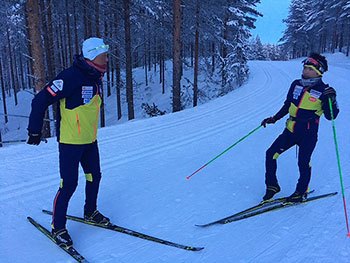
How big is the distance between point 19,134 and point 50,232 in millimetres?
24700

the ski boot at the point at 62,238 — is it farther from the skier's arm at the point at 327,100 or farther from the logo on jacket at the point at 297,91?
the skier's arm at the point at 327,100

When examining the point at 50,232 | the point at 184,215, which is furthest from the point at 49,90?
the point at 184,215

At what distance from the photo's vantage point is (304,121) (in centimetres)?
354

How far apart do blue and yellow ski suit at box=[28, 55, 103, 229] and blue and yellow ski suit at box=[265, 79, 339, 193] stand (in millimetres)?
2699

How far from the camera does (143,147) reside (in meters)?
6.27

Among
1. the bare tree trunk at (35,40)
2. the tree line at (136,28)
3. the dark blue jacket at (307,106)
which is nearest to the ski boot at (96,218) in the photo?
the dark blue jacket at (307,106)

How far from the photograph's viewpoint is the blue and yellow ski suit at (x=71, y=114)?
254cm

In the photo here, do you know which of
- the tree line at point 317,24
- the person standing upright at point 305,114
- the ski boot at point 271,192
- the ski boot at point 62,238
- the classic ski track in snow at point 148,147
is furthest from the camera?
the tree line at point 317,24

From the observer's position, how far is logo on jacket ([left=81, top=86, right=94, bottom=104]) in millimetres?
2721

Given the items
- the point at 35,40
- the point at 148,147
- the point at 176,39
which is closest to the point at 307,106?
the point at 148,147

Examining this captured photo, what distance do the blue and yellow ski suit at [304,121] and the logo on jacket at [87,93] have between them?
273cm

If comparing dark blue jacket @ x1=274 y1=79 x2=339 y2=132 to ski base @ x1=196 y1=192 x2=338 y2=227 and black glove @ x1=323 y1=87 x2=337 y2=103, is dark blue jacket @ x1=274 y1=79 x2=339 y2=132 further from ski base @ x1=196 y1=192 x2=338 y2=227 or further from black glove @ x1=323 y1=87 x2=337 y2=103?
ski base @ x1=196 y1=192 x2=338 y2=227

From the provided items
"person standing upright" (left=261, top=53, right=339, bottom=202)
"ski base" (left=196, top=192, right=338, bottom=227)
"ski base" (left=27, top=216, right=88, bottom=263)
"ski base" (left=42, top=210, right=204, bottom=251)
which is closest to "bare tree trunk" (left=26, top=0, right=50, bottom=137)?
"ski base" (left=42, top=210, right=204, bottom=251)

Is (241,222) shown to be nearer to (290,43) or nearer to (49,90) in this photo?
(49,90)
